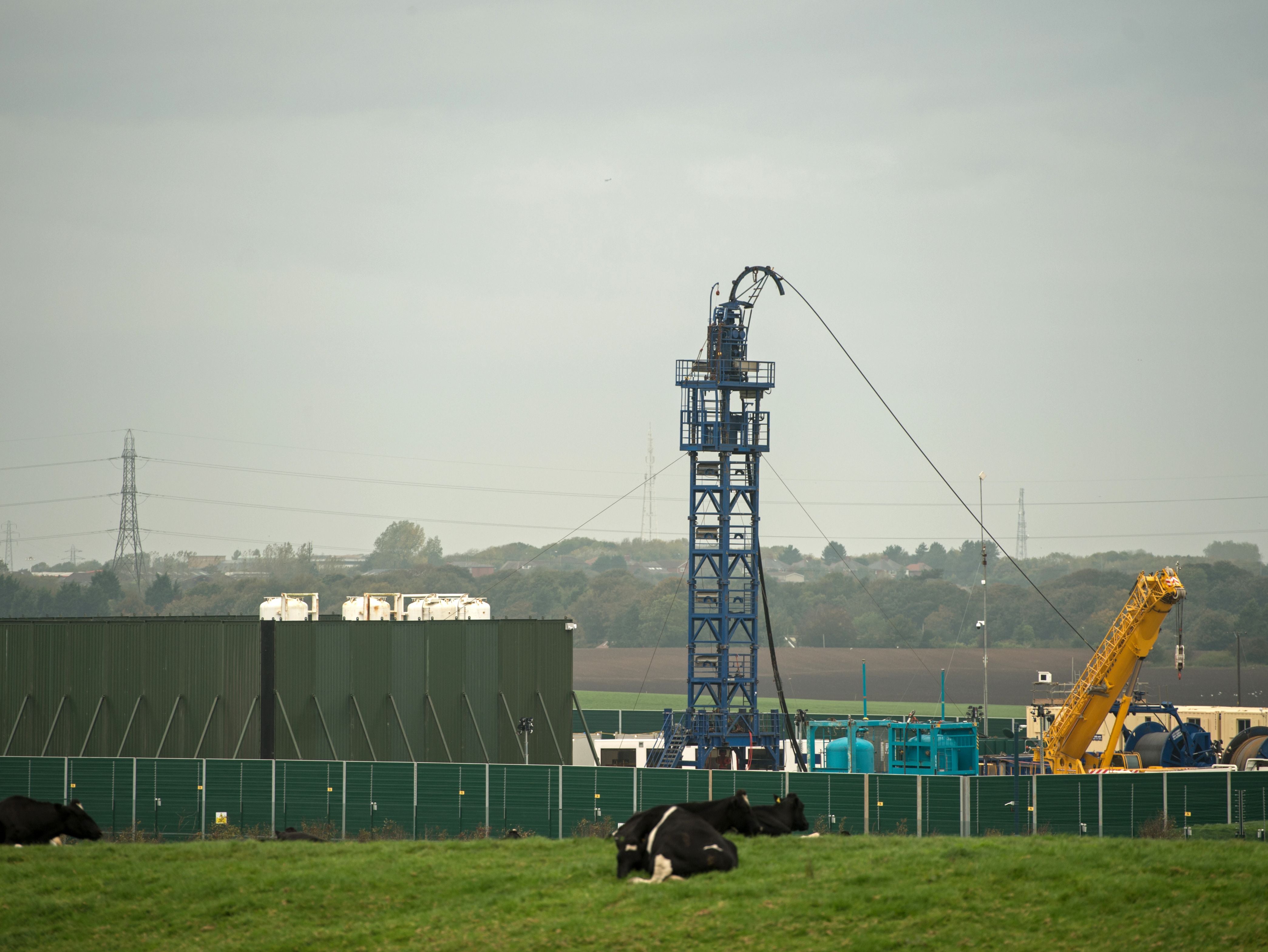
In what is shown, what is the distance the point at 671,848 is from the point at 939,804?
1864 centimetres

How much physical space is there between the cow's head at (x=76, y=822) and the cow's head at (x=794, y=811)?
1079 cm

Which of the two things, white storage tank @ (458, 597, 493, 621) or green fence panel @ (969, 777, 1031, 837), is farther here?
white storage tank @ (458, 597, 493, 621)

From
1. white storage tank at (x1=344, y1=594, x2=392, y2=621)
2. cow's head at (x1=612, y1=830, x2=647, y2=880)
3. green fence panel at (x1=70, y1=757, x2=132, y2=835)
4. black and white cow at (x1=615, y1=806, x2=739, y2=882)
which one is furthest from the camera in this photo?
white storage tank at (x1=344, y1=594, x2=392, y2=621)

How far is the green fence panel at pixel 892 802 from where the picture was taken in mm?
34281

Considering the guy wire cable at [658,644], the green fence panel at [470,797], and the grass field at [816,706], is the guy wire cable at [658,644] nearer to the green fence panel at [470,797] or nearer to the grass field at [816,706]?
the grass field at [816,706]

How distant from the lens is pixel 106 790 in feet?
128

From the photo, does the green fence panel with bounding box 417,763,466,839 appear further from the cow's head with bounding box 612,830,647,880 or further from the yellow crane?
the yellow crane

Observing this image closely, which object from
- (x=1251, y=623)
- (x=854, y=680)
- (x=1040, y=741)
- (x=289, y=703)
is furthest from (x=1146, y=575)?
(x=1251, y=623)

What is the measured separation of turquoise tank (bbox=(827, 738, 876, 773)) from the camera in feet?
172

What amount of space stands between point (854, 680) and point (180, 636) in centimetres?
11409

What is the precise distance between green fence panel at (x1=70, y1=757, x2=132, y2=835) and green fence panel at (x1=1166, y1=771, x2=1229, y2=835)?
91.1ft

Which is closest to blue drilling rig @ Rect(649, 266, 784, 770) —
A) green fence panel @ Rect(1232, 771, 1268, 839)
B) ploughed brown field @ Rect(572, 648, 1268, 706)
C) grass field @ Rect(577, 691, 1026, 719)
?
green fence panel @ Rect(1232, 771, 1268, 839)

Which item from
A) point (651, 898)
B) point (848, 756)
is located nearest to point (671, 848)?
point (651, 898)

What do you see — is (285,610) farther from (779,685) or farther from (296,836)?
Result: (296,836)
